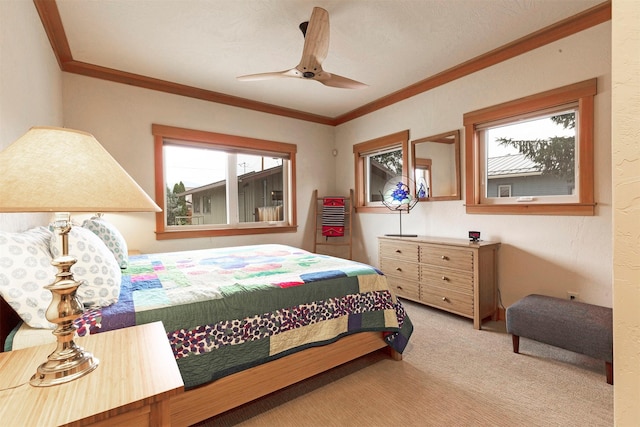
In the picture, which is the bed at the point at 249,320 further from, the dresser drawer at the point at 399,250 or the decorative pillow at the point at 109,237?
the dresser drawer at the point at 399,250

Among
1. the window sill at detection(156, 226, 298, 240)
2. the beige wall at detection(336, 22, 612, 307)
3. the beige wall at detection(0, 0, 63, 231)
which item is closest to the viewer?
the beige wall at detection(0, 0, 63, 231)

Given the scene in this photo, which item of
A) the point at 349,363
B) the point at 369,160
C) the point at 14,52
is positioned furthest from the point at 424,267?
the point at 14,52

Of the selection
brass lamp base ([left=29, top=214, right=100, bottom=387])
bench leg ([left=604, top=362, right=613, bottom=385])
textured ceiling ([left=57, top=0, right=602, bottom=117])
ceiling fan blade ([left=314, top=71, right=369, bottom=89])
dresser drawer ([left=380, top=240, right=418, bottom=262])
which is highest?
textured ceiling ([left=57, top=0, right=602, bottom=117])

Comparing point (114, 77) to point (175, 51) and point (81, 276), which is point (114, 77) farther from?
point (81, 276)

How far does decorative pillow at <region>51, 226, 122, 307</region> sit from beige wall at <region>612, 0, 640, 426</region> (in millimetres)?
1707

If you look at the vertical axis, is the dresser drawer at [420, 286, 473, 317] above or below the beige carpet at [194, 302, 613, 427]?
above

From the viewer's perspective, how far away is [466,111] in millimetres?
3047

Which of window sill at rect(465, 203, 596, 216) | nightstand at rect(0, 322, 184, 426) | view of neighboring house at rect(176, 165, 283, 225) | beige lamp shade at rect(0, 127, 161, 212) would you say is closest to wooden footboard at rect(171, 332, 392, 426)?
nightstand at rect(0, 322, 184, 426)

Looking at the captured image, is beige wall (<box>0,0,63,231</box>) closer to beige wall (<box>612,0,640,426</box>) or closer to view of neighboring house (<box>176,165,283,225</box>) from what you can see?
view of neighboring house (<box>176,165,283,225</box>)

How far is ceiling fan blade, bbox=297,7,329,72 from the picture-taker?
204cm

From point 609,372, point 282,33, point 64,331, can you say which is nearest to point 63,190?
point 64,331

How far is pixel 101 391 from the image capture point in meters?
0.75

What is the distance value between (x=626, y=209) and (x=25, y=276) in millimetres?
1690

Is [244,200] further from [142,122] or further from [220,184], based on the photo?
[142,122]
